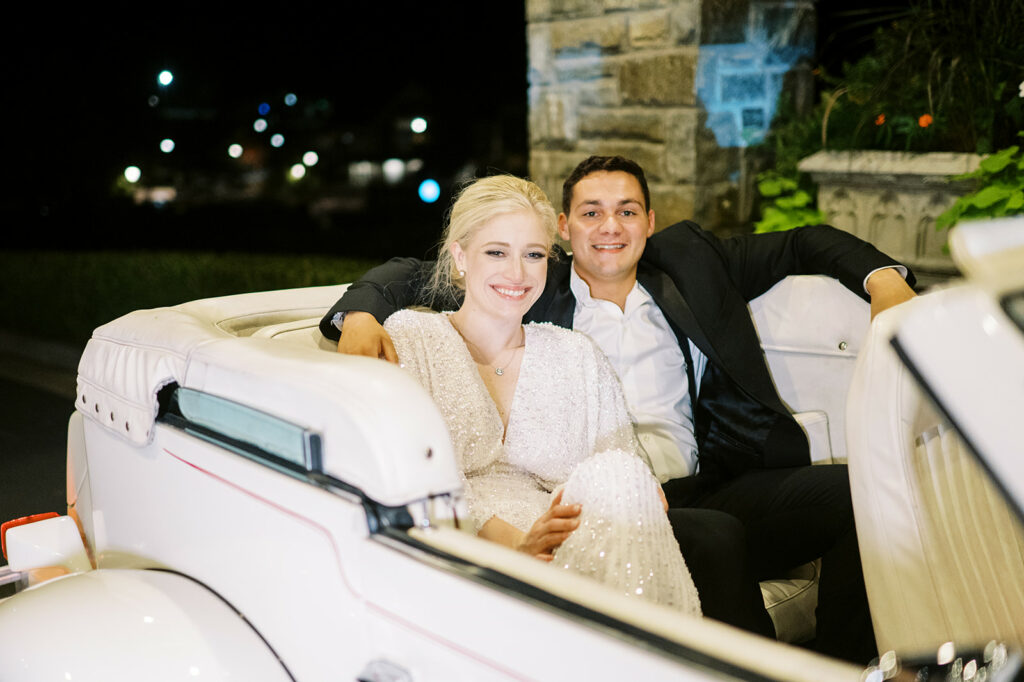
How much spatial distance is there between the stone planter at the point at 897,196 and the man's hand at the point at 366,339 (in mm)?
3015

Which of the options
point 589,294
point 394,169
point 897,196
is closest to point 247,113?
point 394,169

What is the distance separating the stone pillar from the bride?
2.44 metres

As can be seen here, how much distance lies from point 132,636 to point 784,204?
4.10 meters

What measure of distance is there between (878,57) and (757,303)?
2.59 m

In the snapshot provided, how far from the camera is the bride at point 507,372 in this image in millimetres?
2215

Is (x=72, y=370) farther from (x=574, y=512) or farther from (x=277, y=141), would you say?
(x=277, y=141)

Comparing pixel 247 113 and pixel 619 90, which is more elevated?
pixel 247 113

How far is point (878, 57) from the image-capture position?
4.81 meters

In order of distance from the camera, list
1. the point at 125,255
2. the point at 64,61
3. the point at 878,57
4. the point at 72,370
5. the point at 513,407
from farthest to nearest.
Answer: the point at 64,61 → the point at 125,255 → the point at 72,370 → the point at 878,57 → the point at 513,407

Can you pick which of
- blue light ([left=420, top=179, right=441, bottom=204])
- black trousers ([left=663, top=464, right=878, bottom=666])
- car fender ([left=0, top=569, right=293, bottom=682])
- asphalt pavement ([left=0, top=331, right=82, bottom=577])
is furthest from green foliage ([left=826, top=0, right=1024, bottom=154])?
blue light ([left=420, top=179, right=441, bottom=204])

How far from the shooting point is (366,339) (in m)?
2.16

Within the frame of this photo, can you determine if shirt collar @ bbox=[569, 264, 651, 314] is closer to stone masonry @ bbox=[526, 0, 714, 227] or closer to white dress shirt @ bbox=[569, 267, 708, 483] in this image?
white dress shirt @ bbox=[569, 267, 708, 483]

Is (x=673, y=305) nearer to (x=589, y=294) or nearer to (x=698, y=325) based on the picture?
(x=698, y=325)

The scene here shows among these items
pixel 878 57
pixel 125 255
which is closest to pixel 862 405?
pixel 878 57
